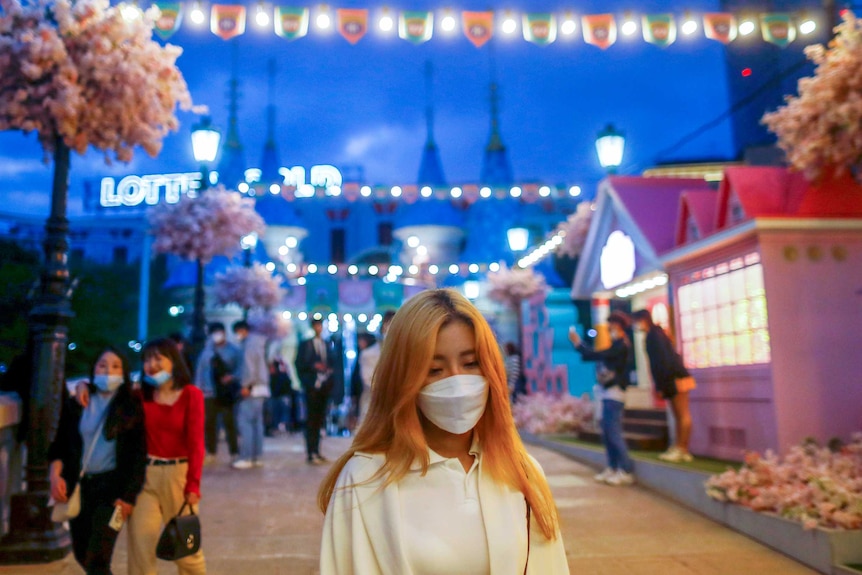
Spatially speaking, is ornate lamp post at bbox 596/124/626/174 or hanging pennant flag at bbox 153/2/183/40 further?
ornate lamp post at bbox 596/124/626/174

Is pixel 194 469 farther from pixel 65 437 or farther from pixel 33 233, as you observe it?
pixel 33 233

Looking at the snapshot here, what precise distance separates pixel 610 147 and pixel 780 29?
315 cm


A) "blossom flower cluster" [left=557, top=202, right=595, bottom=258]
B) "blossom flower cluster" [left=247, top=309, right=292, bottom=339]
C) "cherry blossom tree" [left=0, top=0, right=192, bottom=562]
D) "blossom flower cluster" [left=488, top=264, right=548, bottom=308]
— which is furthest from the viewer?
"blossom flower cluster" [left=247, top=309, right=292, bottom=339]

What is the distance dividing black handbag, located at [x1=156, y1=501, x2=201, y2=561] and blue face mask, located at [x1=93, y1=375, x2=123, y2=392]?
37.4 inches

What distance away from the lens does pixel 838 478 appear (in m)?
5.79

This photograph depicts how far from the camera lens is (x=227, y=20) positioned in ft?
36.1

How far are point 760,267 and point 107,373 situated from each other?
6.85m

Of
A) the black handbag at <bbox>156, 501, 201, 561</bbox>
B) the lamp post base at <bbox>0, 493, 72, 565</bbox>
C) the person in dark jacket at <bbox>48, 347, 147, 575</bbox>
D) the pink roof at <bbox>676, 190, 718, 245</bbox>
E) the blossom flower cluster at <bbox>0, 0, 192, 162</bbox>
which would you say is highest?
the blossom flower cluster at <bbox>0, 0, 192, 162</bbox>

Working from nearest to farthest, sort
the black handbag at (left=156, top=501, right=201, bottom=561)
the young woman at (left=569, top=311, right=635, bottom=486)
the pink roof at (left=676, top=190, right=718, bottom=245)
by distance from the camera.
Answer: the black handbag at (left=156, top=501, right=201, bottom=561) → the young woman at (left=569, top=311, right=635, bottom=486) → the pink roof at (left=676, top=190, right=718, bottom=245)

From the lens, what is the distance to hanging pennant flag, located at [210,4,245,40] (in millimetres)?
10906

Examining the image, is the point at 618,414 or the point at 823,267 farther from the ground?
the point at 823,267

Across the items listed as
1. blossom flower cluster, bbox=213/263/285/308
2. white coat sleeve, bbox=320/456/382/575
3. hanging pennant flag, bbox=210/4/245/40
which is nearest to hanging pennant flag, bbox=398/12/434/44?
hanging pennant flag, bbox=210/4/245/40

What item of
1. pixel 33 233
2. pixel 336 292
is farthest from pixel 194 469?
pixel 33 233

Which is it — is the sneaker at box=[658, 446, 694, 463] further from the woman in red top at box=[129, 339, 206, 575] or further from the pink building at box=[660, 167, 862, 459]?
the woman in red top at box=[129, 339, 206, 575]
